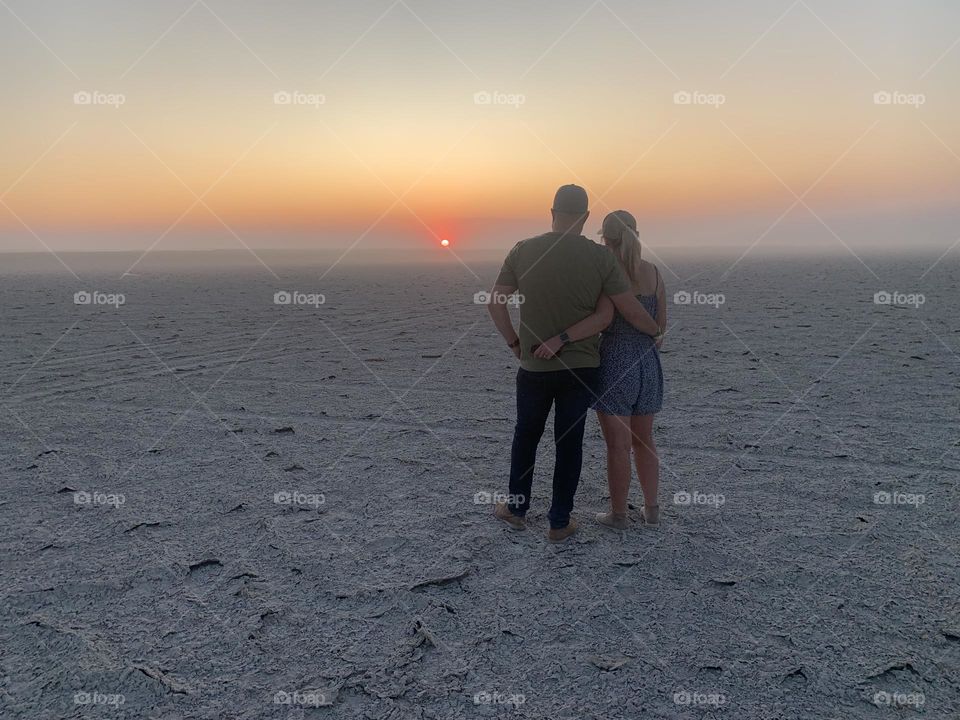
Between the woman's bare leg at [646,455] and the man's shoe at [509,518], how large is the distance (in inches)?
33.3

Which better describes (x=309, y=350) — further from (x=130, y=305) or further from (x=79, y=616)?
(x=130, y=305)

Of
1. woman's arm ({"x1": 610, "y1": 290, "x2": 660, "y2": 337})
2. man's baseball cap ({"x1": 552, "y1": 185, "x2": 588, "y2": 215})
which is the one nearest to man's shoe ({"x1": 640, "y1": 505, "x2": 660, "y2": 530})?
woman's arm ({"x1": 610, "y1": 290, "x2": 660, "y2": 337})

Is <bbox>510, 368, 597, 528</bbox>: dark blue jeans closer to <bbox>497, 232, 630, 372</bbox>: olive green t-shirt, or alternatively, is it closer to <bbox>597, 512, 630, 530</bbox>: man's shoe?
<bbox>497, 232, 630, 372</bbox>: olive green t-shirt

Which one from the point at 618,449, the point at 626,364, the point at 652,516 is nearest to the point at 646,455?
the point at 618,449

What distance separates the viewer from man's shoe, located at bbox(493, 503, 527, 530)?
164 inches

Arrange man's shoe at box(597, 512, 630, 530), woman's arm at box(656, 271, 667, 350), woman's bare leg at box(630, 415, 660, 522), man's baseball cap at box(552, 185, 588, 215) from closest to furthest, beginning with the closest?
man's baseball cap at box(552, 185, 588, 215), woman's arm at box(656, 271, 667, 350), woman's bare leg at box(630, 415, 660, 522), man's shoe at box(597, 512, 630, 530)

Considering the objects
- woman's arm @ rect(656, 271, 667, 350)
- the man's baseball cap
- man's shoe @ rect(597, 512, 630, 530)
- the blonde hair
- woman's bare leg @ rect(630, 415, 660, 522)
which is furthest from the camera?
man's shoe @ rect(597, 512, 630, 530)

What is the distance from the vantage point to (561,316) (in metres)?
3.69

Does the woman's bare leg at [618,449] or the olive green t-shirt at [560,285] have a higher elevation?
the olive green t-shirt at [560,285]

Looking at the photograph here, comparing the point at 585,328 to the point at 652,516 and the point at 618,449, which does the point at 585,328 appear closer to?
the point at 618,449

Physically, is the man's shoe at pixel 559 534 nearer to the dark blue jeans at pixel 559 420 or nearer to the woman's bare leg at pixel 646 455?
the dark blue jeans at pixel 559 420

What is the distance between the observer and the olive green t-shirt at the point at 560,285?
362 centimetres

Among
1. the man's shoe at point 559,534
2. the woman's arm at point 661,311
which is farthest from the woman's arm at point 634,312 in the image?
the man's shoe at point 559,534

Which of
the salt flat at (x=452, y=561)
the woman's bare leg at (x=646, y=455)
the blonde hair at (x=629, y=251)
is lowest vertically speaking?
the salt flat at (x=452, y=561)
